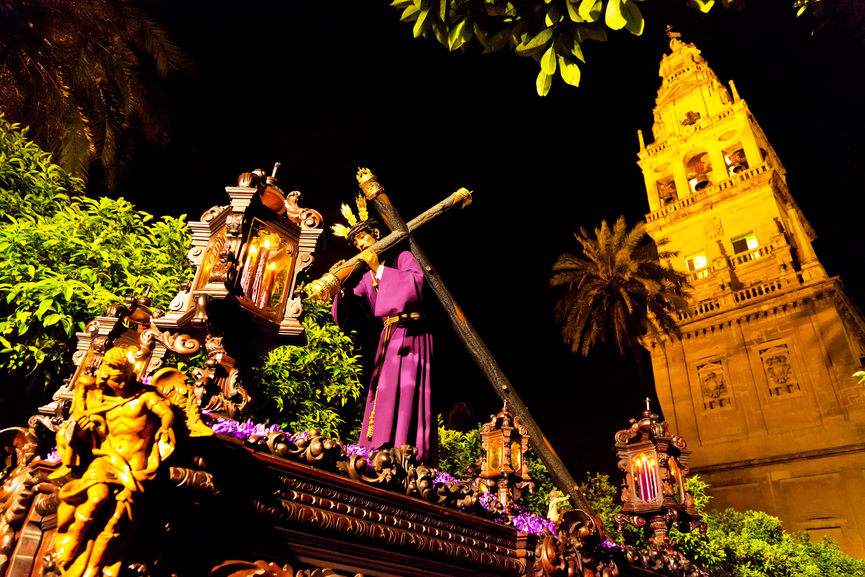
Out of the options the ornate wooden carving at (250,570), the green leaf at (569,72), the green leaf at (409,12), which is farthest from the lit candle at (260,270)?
the green leaf at (569,72)

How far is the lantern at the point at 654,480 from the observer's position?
21.1 feet

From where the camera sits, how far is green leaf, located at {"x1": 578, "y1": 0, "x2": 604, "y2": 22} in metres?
2.75

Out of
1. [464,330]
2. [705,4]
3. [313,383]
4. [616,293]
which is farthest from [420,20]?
[616,293]

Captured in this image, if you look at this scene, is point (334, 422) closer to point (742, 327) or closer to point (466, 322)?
point (466, 322)

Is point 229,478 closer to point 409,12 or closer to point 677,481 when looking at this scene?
point 409,12

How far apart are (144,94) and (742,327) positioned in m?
24.9

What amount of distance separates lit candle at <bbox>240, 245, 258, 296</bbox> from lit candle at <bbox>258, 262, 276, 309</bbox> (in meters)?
0.11

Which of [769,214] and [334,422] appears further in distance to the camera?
[769,214]

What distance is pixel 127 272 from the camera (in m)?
7.45

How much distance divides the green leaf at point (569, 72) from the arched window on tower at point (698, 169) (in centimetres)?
3037

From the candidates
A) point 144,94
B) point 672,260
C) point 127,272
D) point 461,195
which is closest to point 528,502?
point 461,195

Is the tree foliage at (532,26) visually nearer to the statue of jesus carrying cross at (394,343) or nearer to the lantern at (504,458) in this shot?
the statue of jesus carrying cross at (394,343)

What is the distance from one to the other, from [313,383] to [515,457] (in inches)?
170

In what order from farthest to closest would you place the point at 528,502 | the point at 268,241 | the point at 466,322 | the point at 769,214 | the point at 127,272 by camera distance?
the point at 769,214
the point at 528,502
the point at 127,272
the point at 466,322
the point at 268,241
